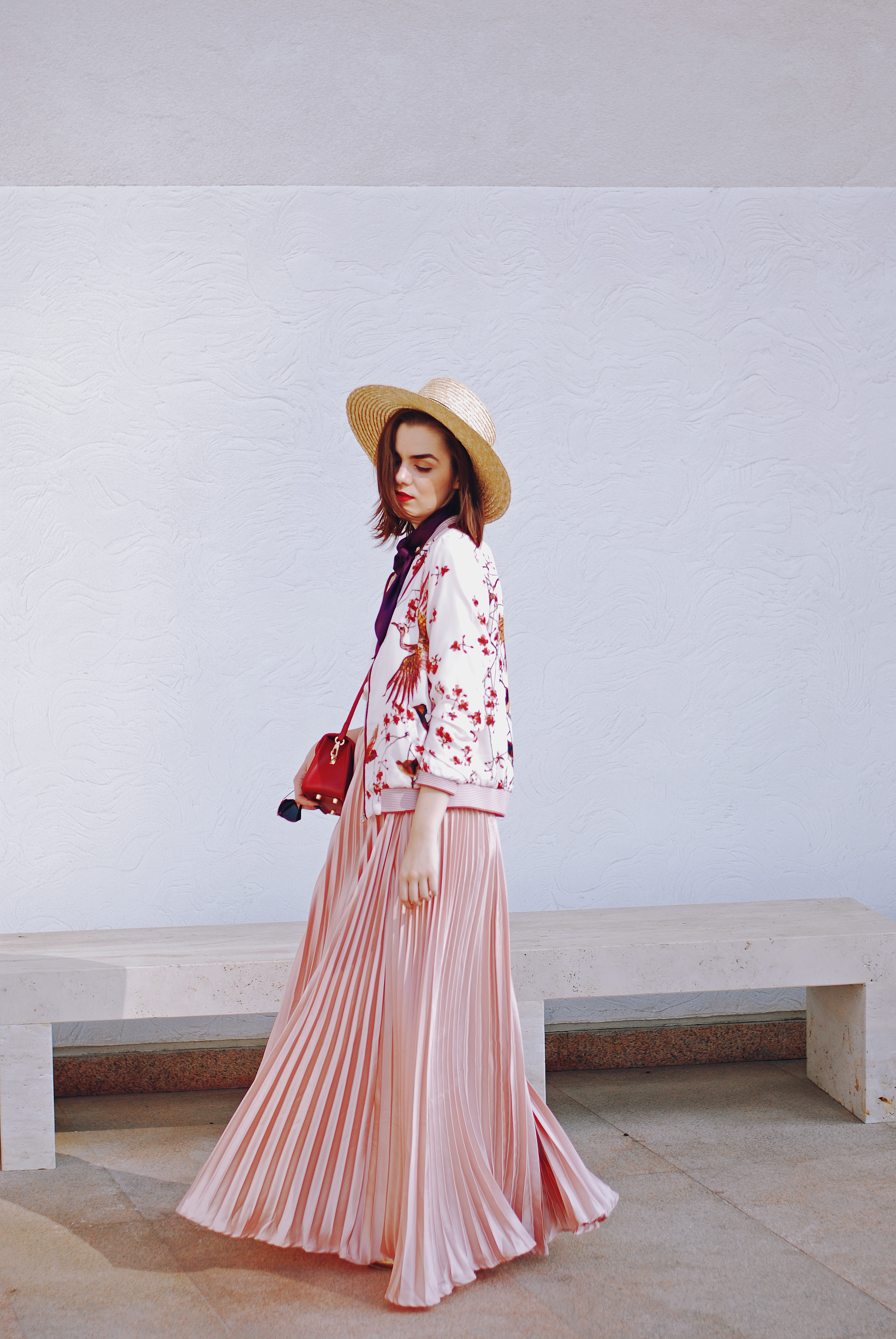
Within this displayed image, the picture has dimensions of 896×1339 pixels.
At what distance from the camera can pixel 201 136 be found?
3164 mm

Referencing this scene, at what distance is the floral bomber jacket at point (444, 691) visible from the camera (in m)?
2.00

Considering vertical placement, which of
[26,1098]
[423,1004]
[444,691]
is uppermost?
[444,691]

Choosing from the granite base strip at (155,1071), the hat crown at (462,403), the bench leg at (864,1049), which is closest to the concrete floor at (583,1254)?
the bench leg at (864,1049)

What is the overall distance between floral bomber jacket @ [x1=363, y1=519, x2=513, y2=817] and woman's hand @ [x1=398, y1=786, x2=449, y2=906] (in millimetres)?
30

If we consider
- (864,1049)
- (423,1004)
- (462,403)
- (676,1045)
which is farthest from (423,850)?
(676,1045)

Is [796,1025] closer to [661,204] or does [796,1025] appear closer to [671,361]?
[671,361]

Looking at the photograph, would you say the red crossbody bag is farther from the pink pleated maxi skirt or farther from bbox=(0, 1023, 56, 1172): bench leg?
bbox=(0, 1023, 56, 1172): bench leg

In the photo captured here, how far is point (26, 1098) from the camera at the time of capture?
2.63 m

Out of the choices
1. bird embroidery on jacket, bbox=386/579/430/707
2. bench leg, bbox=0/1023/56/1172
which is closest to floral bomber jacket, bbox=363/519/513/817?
bird embroidery on jacket, bbox=386/579/430/707

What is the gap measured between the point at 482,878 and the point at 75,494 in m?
1.83

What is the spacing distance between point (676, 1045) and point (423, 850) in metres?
1.83

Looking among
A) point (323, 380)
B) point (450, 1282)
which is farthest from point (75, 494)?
point (450, 1282)

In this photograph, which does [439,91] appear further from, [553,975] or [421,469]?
[553,975]

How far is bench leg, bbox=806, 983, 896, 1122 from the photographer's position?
9.55ft
